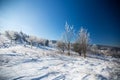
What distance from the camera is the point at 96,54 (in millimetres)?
3432

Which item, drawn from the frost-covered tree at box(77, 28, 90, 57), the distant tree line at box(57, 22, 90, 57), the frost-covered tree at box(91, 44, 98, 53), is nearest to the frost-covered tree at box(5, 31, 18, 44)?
the distant tree line at box(57, 22, 90, 57)

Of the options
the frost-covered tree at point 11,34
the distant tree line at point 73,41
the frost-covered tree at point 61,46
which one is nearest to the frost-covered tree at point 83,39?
the distant tree line at point 73,41

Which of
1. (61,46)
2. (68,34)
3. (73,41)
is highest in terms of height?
(68,34)

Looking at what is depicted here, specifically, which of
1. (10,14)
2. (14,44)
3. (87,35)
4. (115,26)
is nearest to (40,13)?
(10,14)

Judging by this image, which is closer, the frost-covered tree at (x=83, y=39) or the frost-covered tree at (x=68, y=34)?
the frost-covered tree at (x=68, y=34)

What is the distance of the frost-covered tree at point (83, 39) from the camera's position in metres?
2.82

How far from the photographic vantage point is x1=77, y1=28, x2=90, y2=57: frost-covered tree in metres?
2.82

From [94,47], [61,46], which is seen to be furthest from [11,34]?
[94,47]

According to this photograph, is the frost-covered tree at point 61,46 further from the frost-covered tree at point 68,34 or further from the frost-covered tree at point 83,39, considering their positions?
the frost-covered tree at point 83,39

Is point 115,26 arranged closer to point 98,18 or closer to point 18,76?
point 98,18

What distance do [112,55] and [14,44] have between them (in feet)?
7.36

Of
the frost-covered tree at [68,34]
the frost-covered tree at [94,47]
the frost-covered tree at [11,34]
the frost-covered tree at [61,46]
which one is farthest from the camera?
the frost-covered tree at [94,47]

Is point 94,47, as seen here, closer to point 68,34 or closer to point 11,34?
point 68,34

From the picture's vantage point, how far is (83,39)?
10.6 ft
